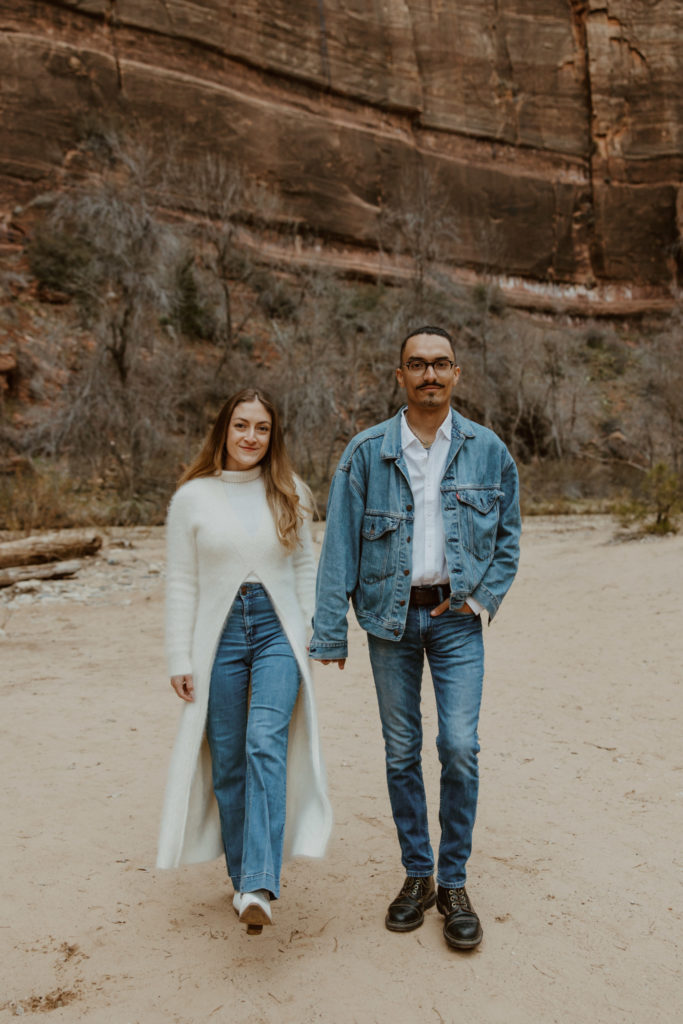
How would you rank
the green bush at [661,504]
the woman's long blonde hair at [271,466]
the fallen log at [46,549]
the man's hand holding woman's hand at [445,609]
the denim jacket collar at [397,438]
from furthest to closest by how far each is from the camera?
1. the green bush at [661,504]
2. the fallen log at [46,549]
3. the woman's long blonde hair at [271,466]
4. the denim jacket collar at [397,438]
5. the man's hand holding woman's hand at [445,609]

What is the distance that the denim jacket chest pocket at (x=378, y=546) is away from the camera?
2.83 metres

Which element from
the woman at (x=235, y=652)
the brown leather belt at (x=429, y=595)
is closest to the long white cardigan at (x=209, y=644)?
the woman at (x=235, y=652)

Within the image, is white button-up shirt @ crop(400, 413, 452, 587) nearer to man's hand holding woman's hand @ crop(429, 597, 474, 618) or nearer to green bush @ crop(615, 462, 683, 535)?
man's hand holding woman's hand @ crop(429, 597, 474, 618)

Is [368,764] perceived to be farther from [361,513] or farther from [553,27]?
[553,27]

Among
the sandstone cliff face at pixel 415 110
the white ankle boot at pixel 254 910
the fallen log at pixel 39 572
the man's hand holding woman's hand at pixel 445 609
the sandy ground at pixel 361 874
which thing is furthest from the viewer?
the sandstone cliff face at pixel 415 110

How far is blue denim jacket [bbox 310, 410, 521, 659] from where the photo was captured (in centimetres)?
280

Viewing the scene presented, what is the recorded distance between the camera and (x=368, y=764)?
501cm

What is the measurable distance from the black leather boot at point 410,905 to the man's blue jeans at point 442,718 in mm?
129

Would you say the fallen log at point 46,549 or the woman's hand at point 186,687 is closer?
the woman's hand at point 186,687

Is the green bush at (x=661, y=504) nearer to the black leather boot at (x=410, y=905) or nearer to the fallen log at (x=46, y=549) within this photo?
the fallen log at (x=46, y=549)

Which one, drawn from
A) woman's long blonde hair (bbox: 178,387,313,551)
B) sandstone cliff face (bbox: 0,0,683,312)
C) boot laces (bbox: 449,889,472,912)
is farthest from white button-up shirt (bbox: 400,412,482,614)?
sandstone cliff face (bbox: 0,0,683,312)

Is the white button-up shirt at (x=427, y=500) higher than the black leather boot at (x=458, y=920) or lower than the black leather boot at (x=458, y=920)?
higher

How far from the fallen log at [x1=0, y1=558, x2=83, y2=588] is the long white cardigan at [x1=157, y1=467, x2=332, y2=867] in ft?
28.8

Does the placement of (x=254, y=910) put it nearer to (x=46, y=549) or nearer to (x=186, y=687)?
(x=186, y=687)
